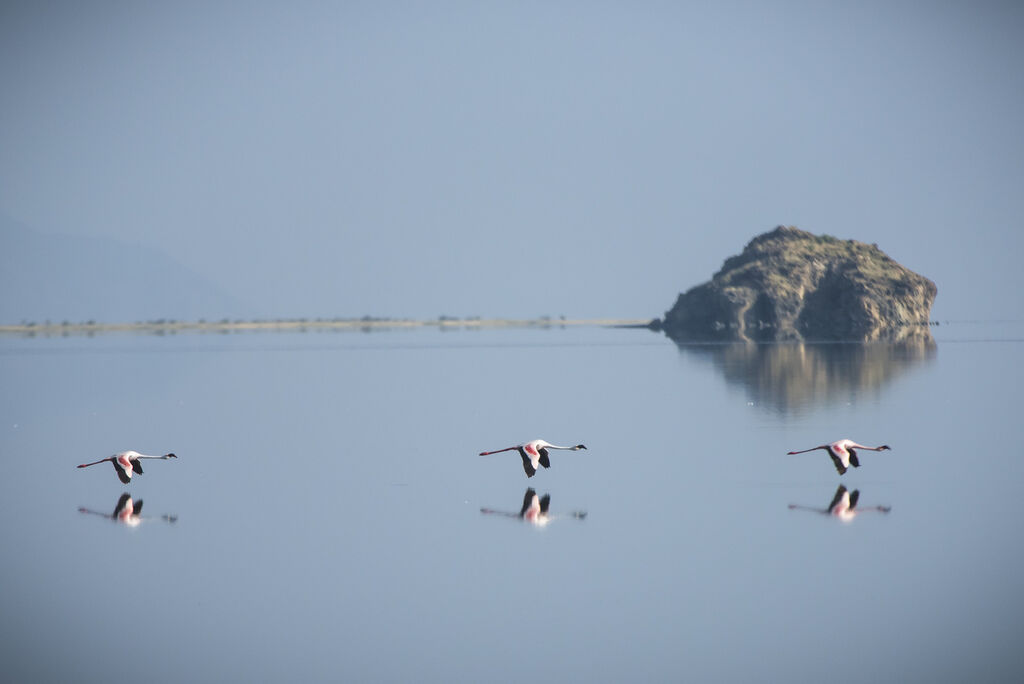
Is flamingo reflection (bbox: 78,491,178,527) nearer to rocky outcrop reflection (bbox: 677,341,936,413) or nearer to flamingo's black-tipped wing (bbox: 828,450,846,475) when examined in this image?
flamingo's black-tipped wing (bbox: 828,450,846,475)

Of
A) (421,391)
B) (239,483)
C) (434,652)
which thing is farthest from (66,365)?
(434,652)

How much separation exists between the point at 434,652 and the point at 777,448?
61.6 feet

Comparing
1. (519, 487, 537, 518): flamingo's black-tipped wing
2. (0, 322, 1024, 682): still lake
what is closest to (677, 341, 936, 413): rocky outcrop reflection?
(0, 322, 1024, 682): still lake

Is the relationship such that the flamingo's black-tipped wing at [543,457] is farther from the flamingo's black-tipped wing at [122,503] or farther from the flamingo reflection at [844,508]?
the flamingo's black-tipped wing at [122,503]

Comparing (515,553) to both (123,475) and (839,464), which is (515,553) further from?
(123,475)

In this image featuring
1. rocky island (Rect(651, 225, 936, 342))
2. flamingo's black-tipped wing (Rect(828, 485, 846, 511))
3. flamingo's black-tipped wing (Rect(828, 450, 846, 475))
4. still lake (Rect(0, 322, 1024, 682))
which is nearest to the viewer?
still lake (Rect(0, 322, 1024, 682))

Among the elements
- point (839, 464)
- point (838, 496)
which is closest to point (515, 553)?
point (838, 496)

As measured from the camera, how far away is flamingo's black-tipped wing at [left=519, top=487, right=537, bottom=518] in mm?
22672

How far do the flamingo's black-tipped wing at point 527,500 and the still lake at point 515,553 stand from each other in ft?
0.66

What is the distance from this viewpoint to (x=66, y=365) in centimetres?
8725

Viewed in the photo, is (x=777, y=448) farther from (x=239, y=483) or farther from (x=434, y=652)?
(x=434, y=652)

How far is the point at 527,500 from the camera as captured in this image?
23.9 metres

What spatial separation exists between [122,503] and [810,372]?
48.8m

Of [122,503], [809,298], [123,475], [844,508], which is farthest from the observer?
[809,298]
